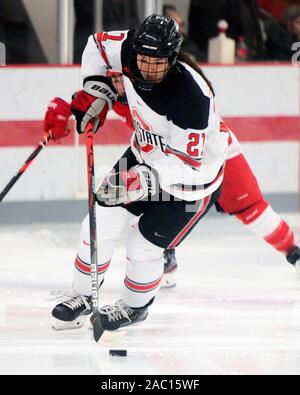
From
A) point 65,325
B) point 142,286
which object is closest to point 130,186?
point 142,286

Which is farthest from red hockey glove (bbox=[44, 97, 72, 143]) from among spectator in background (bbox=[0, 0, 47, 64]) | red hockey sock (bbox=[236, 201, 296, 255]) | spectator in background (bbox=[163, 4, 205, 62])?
spectator in background (bbox=[163, 4, 205, 62])

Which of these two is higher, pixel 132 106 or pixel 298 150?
pixel 132 106

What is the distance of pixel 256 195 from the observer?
387 cm

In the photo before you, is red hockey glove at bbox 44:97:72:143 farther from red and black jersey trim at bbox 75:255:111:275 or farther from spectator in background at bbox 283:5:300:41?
spectator in background at bbox 283:5:300:41

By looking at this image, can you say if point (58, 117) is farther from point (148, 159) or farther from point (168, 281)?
point (168, 281)

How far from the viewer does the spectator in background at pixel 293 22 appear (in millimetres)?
5480

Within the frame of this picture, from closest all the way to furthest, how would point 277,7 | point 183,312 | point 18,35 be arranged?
point 183,312 → point 18,35 → point 277,7

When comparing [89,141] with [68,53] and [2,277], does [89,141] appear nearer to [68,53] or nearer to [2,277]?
[2,277]

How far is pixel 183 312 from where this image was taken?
3664 mm

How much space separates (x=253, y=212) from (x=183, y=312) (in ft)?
1.47

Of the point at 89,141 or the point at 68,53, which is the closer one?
the point at 89,141

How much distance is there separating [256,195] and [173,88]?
0.92 m
